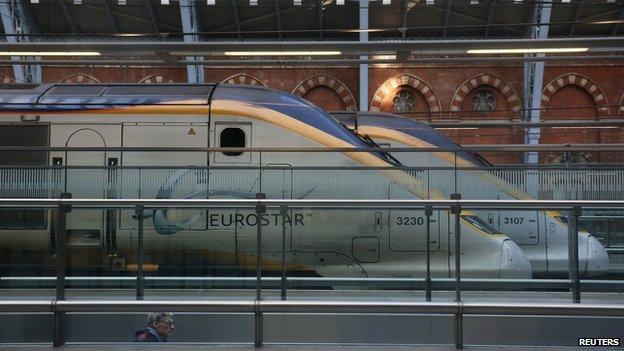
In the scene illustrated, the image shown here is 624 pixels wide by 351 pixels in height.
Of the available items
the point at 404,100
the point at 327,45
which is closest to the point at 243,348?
the point at 327,45

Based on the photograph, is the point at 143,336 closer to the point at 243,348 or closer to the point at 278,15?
the point at 243,348

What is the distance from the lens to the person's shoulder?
24.0 feet

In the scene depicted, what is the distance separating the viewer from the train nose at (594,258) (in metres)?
7.48

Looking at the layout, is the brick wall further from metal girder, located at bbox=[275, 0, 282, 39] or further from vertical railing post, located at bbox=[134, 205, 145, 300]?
vertical railing post, located at bbox=[134, 205, 145, 300]

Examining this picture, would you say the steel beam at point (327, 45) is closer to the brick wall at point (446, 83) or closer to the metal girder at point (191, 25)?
the metal girder at point (191, 25)

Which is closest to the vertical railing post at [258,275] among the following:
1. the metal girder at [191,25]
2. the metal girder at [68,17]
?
the metal girder at [191,25]

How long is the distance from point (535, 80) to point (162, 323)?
22.7 m

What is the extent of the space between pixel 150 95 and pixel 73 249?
5.09 m

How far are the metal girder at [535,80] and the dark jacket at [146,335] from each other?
20343 mm

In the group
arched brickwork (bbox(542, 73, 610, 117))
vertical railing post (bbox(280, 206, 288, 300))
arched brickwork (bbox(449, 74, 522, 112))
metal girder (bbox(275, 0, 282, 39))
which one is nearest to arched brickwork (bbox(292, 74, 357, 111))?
metal girder (bbox(275, 0, 282, 39))

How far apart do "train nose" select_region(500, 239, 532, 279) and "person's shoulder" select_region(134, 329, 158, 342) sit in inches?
150

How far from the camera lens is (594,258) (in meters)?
7.54

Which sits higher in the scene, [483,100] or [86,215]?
[483,100]

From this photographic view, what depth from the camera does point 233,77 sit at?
2869 cm
